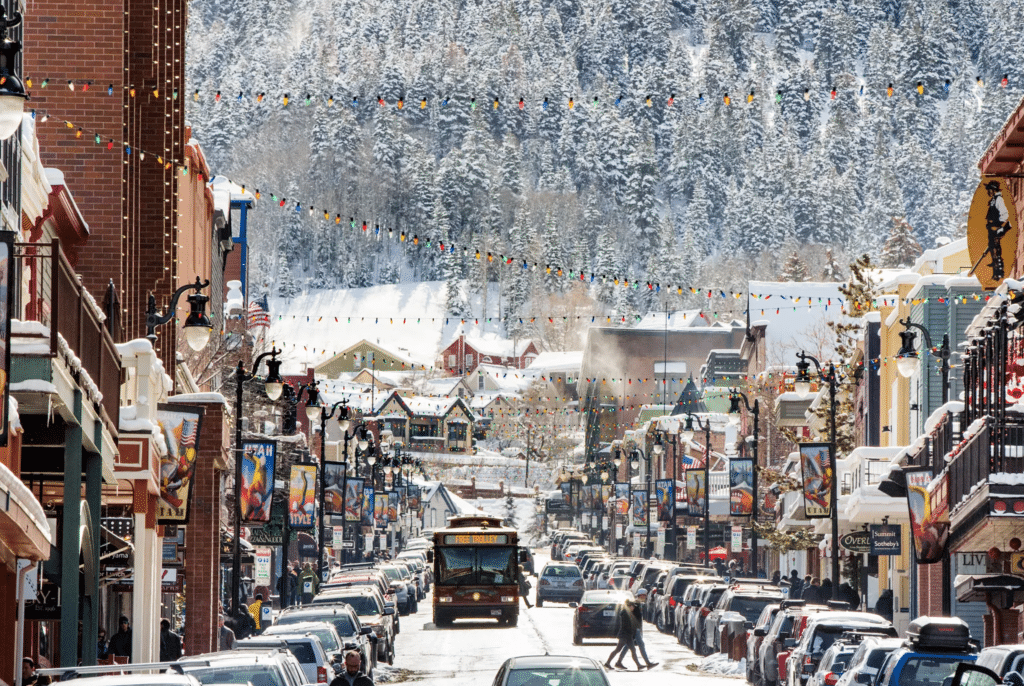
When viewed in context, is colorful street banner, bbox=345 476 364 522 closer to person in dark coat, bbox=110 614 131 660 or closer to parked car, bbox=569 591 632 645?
parked car, bbox=569 591 632 645

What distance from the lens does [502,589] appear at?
46.8m

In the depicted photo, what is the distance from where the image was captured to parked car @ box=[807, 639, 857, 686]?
21672mm

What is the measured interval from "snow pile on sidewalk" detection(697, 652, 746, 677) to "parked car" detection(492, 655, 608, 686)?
1487 cm

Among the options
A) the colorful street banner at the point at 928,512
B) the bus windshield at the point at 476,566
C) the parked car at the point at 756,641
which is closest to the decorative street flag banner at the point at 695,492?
the bus windshield at the point at 476,566

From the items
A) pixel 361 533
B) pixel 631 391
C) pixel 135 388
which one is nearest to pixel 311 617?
pixel 135 388

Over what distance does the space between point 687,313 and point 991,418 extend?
137 metres

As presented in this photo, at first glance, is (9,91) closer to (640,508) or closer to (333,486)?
(333,486)

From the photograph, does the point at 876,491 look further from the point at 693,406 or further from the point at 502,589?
the point at 693,406

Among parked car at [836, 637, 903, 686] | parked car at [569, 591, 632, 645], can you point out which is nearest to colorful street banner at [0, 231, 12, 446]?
parked car at [836, 637, 903, 686]

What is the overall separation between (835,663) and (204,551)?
1877 centimetres

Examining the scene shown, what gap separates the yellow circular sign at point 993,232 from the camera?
3384 centimetres

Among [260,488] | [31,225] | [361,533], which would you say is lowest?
[361,533]

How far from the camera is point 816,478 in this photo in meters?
41.5

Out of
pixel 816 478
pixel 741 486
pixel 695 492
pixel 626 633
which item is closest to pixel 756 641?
pixel 626 633
